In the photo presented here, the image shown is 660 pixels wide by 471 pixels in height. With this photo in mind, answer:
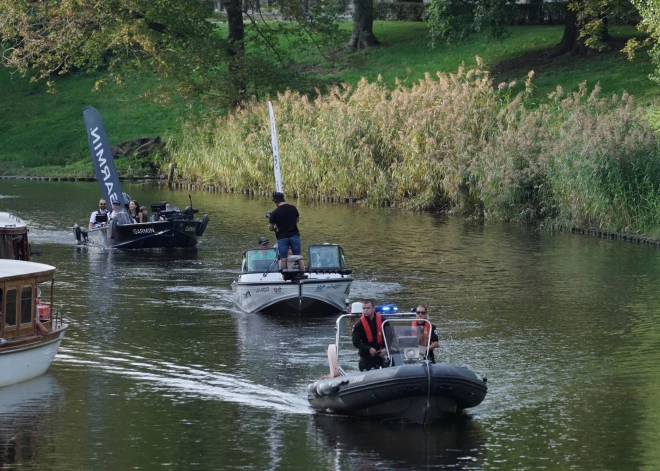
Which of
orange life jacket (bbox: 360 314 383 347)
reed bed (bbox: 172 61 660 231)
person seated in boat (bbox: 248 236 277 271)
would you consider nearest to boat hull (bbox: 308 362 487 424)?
orange life jacket (bbox: 360 314 383 347)

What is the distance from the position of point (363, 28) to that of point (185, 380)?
5564cm

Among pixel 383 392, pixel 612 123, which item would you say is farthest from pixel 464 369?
pixel 612 123

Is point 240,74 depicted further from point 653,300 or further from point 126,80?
point 653,300

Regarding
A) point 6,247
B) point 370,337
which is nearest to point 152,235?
point 6,247

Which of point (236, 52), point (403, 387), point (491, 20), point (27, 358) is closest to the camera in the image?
point (403, 387)

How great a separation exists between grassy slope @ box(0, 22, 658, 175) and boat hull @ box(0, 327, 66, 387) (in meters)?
39.9

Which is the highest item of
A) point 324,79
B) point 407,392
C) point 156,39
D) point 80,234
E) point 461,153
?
point 156,39

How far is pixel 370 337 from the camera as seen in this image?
17141 mm

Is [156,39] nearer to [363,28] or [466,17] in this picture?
[466,17]

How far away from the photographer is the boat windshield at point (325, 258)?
25.3 m

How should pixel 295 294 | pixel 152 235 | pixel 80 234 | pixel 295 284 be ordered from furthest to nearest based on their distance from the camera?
pixel 80 234
pixel 152 235
pixel 295 294
pixel 295 284

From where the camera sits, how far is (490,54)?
65188 mm

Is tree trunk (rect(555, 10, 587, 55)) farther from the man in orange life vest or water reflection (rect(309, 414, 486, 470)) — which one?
water reflection (rect(309, 414, 486, 470))

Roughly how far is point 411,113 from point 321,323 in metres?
23.2
